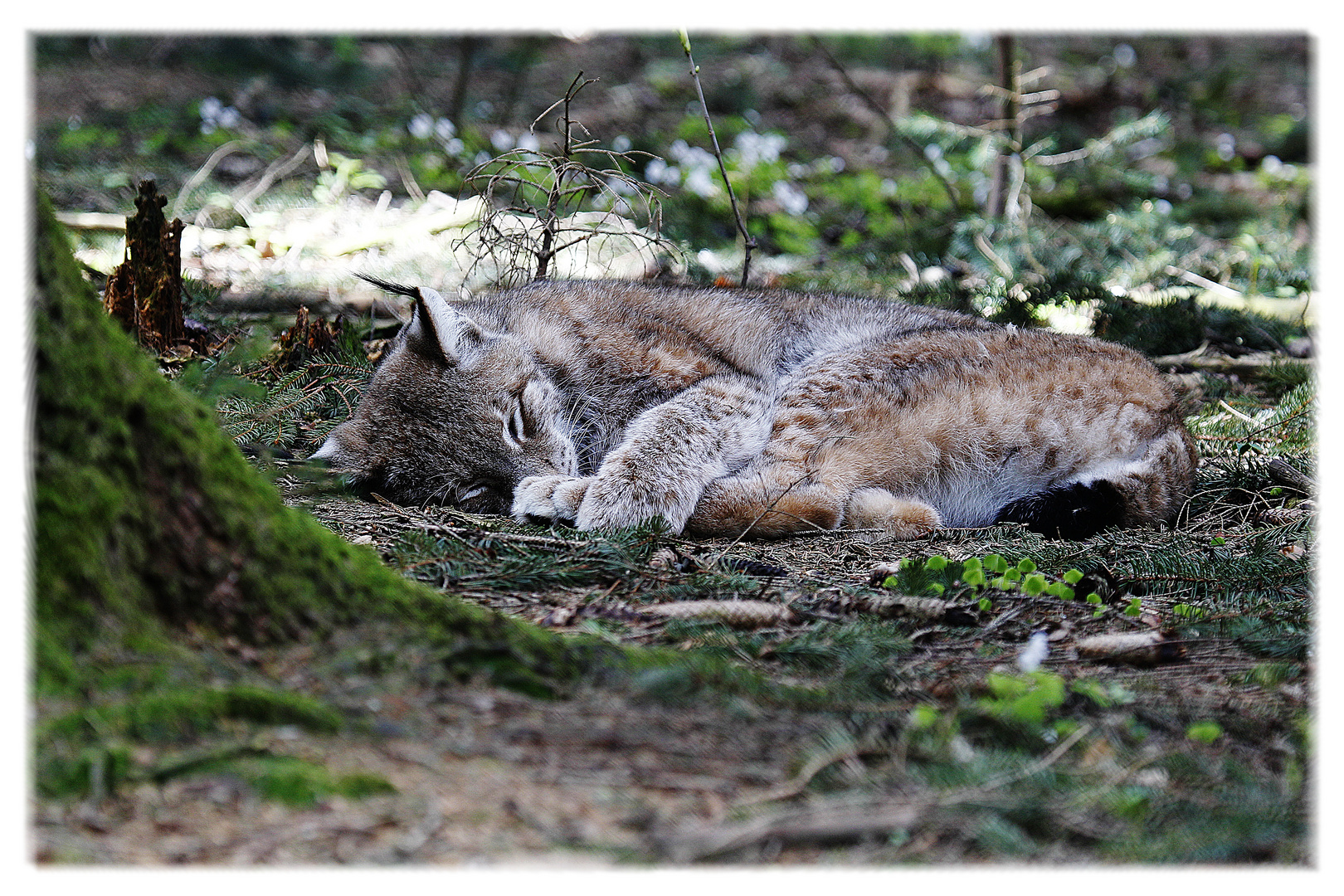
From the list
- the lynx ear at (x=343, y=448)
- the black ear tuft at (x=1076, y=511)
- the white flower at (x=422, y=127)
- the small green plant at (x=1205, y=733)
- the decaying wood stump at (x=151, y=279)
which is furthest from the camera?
the white flower at (x=422, y=127)

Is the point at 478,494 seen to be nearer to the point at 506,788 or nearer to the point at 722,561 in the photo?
the point at 722,561

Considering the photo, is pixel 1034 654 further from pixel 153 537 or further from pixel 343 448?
pixel 343 448

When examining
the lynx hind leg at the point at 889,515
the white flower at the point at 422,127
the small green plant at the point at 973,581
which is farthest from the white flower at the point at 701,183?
the small green plant at the point at 973,581

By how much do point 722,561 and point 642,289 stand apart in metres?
1.80

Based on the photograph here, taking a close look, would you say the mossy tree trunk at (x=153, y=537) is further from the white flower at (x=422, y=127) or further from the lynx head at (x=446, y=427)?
the white flower at (x=422, y=127)

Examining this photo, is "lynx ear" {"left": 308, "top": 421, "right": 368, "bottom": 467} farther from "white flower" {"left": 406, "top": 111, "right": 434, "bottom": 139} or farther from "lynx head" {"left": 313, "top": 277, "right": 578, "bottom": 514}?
"white flower" {"left": 406, "top": 111, "right": 434, "bottom": 139}

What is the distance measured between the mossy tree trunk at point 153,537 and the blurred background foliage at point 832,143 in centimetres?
387

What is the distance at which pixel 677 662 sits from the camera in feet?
6.98

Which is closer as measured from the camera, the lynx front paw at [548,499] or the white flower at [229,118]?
the lynx front paw at [548,499]

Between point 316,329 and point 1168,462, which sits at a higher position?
point 316,329

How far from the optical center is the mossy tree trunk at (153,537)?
5.71ft

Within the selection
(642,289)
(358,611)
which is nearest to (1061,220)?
(642,289)

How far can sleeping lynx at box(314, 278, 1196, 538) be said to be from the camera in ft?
12.1

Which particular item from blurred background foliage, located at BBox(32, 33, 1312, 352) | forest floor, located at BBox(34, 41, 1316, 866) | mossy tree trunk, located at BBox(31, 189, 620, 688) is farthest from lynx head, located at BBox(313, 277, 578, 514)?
blurred background foliage, located at BBox(32, 33, 1312, 352)
